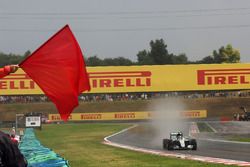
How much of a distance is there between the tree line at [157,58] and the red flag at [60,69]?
121 m

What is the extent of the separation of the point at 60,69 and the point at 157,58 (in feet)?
441

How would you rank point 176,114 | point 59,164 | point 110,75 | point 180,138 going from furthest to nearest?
point 110,75
point 176,114
point 180,138
point 59,164

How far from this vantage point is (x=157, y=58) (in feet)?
458

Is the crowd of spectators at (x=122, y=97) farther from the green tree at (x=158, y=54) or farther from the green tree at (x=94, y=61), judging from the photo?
the green tree at (x=94, y=61)

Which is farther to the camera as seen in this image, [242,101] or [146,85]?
[242,101]

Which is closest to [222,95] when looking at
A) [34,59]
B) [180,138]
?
[180,138]

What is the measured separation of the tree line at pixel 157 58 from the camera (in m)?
125

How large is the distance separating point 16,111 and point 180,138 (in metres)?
51.5

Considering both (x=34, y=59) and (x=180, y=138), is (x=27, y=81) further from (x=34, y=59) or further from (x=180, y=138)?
(x=34, y=59)

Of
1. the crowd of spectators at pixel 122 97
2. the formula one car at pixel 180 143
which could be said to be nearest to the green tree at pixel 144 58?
the crowd of spectators at pixel 122 97

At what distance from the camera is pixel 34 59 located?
543 centimetres

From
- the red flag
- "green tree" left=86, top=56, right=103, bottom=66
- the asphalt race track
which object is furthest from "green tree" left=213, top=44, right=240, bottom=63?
the red flag

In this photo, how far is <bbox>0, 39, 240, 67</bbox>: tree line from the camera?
12538 centimetres

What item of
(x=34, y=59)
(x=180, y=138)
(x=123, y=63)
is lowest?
(x=180, y=138)
